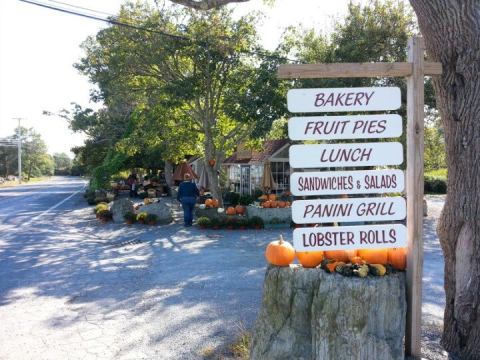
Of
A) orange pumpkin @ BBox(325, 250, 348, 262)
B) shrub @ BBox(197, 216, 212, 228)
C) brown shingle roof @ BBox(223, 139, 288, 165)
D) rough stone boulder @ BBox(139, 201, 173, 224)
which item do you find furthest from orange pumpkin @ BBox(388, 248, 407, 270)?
brown shingle roof @ BBox(223, 139, 288, 165)

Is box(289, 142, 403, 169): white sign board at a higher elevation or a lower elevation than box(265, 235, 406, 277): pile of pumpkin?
higher

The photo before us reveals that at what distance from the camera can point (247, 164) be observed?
26.5m

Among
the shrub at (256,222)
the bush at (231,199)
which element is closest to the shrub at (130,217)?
the shrub at (256,222)

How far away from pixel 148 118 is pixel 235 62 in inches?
182

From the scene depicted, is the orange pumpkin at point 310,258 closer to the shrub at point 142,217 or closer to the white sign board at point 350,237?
the white sign board at point 350,237

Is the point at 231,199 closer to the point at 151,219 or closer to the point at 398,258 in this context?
the point at 151,219

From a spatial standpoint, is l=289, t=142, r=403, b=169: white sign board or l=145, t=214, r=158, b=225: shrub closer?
l=289, t=142, r=403, b=169: white sign board

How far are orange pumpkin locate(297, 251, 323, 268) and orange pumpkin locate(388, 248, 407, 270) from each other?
0.61 metres

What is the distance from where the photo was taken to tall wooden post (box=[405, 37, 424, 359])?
3545mm

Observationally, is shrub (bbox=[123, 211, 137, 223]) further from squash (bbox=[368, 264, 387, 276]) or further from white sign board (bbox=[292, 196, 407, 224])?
squash (bbox=[368, 264, 387, 276])

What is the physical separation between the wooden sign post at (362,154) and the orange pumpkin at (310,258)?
10 cm

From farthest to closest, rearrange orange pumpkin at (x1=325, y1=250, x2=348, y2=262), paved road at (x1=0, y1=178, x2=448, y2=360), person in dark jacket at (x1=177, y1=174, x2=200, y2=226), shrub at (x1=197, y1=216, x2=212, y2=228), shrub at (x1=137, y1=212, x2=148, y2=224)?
shrub at (x1=137, y1=212, x2=148, y2=224), person in dark jacket at (x1=177, y1=174, x2=200, y2=226), shrub at (x1=197, y1=216, x2=212, y2=228), paved road at (x1=0, y1=178, x2=448, y2=360), orange pumpkin at (x1=325, y1=250, x2=348, y2=262)

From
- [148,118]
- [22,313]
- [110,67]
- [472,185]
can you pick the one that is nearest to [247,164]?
[148,118]

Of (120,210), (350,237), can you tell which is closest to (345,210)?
(350,237)
